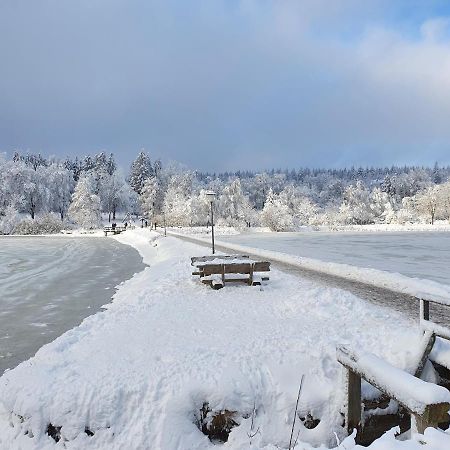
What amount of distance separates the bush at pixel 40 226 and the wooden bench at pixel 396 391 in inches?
2953

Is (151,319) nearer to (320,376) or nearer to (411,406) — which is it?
(320,376)

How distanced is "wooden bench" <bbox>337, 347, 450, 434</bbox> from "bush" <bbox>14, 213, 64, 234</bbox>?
246 feet

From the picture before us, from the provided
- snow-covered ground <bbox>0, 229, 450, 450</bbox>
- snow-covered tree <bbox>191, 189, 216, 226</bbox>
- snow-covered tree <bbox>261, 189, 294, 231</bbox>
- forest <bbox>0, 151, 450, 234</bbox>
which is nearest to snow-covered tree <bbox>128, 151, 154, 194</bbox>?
forest <bbox>0, 151, 450, 234</bbox>

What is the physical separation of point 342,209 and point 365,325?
8797cm

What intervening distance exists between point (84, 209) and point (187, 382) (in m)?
78.2

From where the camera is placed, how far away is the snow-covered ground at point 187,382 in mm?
4516

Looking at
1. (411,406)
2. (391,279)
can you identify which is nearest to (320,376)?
(411,406)

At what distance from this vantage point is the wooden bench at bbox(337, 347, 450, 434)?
2.94 metres

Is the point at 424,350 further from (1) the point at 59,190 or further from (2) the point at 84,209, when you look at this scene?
(1) the point at 59,190

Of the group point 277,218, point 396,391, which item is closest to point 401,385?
point 396,391

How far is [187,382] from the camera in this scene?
16.1 ft

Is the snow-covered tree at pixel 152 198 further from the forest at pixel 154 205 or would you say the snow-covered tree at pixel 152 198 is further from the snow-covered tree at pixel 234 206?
the snow-covered tree at pixel 234 206

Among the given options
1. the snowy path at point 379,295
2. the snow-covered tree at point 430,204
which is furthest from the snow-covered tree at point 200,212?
the snowy path at point 379,295

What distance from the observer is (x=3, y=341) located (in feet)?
26.9
